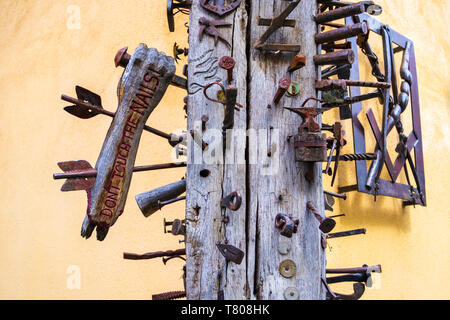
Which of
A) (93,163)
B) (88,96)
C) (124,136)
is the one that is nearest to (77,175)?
(124,136)

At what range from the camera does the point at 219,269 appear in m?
1.15

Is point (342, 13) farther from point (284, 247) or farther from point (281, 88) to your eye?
point (284, 247)

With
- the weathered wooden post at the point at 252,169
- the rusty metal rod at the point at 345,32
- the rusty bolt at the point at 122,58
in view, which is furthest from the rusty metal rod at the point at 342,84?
the rusty bolt at the point at 122,58

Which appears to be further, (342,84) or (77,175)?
(342,84)

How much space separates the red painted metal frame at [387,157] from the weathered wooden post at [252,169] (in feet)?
2.79

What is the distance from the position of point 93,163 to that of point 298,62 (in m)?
1.57

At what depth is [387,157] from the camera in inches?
84.3

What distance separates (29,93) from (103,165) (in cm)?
208

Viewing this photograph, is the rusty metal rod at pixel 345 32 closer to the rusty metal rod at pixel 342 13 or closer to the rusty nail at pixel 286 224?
the rusty metal rod at pixel 342 13

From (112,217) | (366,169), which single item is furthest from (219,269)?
(366,169)

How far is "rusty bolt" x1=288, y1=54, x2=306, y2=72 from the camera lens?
118cm

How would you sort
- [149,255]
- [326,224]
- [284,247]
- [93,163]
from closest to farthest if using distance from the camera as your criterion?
[326,224], [284,247], [149,255], [93,163]

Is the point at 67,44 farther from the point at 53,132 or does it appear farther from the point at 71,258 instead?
the point at 71,258

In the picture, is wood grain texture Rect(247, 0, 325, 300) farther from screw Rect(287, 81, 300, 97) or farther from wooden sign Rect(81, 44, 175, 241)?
wooden sign Rect(81, 44, 175, 241)
